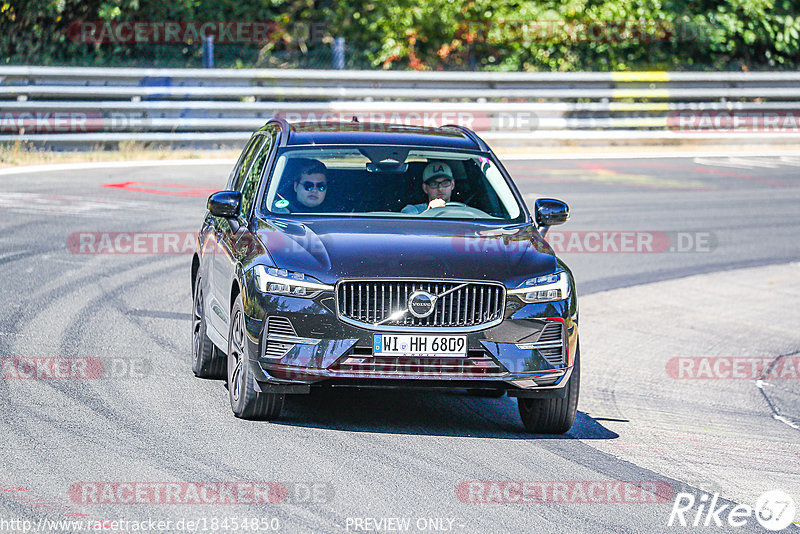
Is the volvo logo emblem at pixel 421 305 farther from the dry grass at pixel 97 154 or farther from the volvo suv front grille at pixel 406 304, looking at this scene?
the dry grass at pixel 97 154

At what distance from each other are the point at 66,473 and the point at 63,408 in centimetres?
145

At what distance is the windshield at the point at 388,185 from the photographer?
839 cm

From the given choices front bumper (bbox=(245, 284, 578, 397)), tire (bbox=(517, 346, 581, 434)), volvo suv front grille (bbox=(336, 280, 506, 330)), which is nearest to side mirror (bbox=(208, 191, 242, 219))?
front bumper (bbox=(245, 284, 578, 397))

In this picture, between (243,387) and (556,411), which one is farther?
(556,411)

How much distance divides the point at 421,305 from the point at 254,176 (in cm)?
218

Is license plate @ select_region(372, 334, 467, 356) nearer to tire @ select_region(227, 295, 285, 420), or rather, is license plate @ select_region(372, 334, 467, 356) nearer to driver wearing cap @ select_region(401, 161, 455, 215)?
tire @ select_region(227, 295, 285, 420)

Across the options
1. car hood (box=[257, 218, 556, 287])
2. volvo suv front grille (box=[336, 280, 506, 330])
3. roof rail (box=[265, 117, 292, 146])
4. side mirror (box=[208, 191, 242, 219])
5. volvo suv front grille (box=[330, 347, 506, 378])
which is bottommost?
volvo suv front grille (box=[330, 347, 506, 378])

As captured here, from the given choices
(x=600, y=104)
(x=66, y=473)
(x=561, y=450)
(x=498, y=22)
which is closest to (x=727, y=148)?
(x=600, y=104)

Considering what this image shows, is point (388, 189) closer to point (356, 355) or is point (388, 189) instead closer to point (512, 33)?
point (356, 355)

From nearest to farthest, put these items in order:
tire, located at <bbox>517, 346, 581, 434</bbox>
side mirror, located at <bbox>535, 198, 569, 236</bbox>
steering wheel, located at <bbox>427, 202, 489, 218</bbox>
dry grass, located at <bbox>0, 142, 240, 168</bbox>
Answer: tire, located at <bbox>517, 346, 581, 434</bbox>, steering wheel, located at <bbox>427, 202, 489, 218</bbox>, side mirror, located at <bbox>535, 198, 569, 236</bbox>, dry grass, located at <bbox>0, 142, 240, 168</bbox>

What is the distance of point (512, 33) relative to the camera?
30250mm

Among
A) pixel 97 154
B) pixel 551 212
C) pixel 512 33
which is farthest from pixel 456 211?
pixel 512 33

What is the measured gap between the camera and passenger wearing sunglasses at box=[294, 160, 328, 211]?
8.35 meters

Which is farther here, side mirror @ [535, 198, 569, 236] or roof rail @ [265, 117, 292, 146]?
roof rail @ [265, 117, 292, 146]
